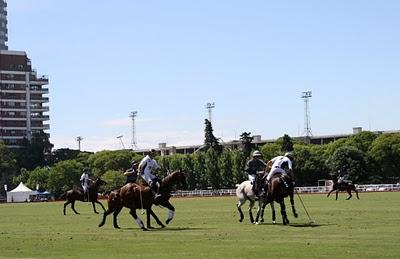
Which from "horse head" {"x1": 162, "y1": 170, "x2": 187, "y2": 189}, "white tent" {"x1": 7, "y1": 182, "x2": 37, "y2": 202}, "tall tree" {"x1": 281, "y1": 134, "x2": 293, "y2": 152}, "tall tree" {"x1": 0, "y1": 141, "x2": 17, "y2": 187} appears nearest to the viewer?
"horse head" {"x1": 162, "y1": 170, "x2": 187, "y2": 189}

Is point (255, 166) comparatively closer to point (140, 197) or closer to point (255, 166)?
point (255, 166)

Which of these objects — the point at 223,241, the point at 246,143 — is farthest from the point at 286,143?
the point at 223,241

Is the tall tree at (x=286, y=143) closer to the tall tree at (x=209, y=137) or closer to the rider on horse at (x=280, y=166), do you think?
the tall tree at (x=209, y=137)

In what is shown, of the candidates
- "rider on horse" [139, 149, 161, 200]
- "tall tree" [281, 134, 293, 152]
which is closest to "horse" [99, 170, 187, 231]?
"rider on horse" [139, 149, 161, 200]

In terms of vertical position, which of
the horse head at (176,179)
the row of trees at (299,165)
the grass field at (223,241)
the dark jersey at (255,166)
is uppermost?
the row of trees at (299,165)

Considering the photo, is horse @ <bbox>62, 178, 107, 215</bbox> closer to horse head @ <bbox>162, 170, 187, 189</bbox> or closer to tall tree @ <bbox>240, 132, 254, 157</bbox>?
horse head @ <bbox>162, 170, 187, 189</bbox>

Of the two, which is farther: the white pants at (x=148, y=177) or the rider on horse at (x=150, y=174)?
the white pants at (x=148, y=177)

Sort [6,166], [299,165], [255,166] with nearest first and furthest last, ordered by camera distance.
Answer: [255,166]
[299,165]
[6,166]

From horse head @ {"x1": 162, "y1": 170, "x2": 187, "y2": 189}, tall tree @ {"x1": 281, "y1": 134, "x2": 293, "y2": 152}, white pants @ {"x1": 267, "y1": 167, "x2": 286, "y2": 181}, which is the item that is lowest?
horse head @ {"x1": 162, "y1": 170, "x2": 187, "y2": 189}

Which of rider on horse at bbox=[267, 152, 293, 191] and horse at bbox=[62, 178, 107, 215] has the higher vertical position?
rider on horse at bbox=[267, 152, 293, 191]

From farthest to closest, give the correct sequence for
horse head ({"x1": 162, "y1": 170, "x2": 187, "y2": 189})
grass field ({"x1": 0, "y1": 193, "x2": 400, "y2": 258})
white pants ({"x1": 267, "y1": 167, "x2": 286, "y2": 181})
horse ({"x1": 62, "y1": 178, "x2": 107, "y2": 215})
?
horse ({"x1": 62, "y1": 178, "x2": 107, "y2": 215}), horse head ({"x1": 162, "y1": 170, "x2": 187, "y2": 189}), white pants ({"x1": 267, "y1": 167, "x2": 286, "y2": 181}), grass field ({"x1": 0, "y1": 193, "x2": 400, "y2": 258})

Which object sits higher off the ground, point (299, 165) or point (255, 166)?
point (299, 165)

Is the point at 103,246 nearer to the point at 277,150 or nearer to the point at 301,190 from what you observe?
the point at 301,190

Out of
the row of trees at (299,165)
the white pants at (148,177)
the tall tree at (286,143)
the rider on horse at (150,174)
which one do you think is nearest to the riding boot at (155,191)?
the rider on horse at (150,174)
